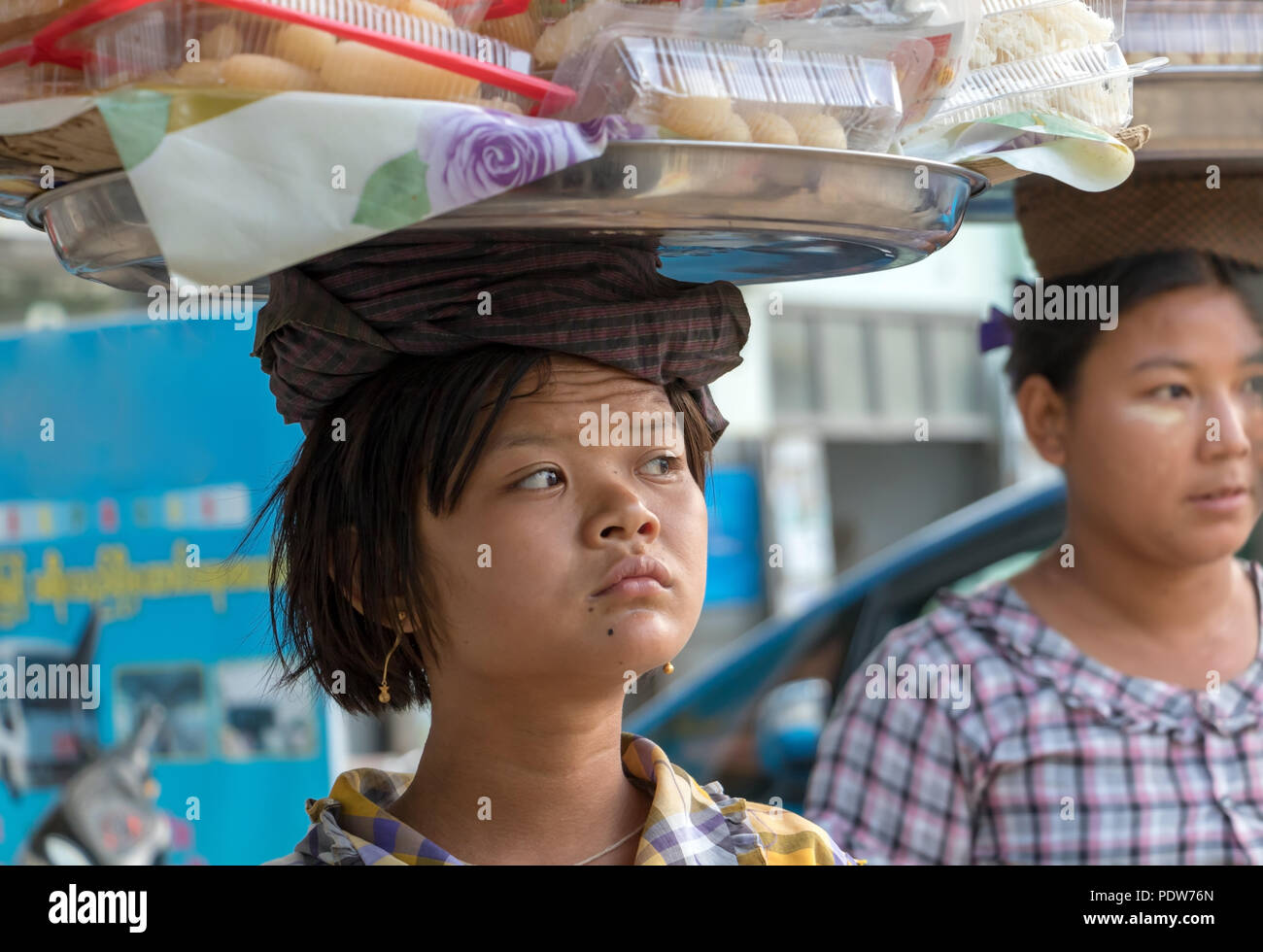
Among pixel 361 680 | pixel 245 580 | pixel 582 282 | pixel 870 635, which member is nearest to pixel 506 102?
pixel 582 282

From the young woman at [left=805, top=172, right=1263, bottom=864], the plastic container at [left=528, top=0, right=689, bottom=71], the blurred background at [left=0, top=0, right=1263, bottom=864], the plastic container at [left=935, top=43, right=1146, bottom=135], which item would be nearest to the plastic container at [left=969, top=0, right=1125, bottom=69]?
the plastic container at [left=935, top=43, right=1146, bottom=135]

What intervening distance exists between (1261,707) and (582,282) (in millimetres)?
1406

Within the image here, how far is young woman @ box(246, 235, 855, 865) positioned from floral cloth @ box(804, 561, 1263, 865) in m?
0.68

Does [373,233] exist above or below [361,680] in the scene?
above

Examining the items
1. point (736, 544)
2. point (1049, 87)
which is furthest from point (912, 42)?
point (736, 544)

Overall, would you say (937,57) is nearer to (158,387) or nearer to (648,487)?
(648,487)

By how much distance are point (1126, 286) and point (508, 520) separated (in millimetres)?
1238

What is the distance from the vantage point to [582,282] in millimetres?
1147

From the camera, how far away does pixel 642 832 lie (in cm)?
128

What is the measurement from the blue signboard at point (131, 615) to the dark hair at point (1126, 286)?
213 cm

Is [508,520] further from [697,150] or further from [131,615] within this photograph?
[131,615]

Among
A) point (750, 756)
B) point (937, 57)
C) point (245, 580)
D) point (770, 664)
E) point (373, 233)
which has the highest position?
point (937, 57)

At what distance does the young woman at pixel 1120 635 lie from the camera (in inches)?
75.9

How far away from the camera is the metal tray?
90 cm
